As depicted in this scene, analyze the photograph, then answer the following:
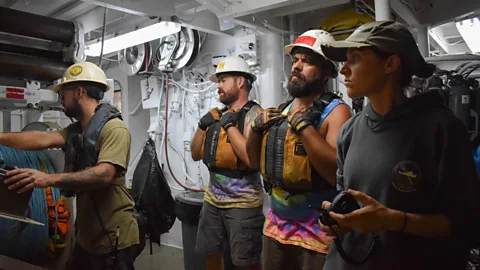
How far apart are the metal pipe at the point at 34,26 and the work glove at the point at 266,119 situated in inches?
71.1

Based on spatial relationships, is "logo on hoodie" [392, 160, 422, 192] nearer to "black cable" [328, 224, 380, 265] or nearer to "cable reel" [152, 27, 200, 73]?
"black cable" [328, 224, 380, 265]

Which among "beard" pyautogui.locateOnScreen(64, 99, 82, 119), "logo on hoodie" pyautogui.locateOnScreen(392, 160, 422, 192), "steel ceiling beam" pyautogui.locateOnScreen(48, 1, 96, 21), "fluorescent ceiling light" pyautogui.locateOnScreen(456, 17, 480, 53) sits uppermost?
"steel ceiling beam" pyautogui.locateOnScreen(48, 1, 96, 21)

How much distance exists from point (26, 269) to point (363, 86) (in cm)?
163

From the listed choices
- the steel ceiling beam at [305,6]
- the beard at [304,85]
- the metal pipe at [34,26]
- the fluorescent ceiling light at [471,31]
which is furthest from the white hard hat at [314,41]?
the fluorescent ceiling light at [471,31]

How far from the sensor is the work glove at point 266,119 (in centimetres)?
211

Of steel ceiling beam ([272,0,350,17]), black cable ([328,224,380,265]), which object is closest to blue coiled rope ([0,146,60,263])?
black cable ([328,224,380,265])

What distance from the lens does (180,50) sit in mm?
4621

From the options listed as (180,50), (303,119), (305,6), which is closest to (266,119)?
(303,119)

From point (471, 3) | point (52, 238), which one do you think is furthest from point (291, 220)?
point (471, 3)

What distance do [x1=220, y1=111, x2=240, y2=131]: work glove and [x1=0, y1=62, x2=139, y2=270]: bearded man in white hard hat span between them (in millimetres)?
786

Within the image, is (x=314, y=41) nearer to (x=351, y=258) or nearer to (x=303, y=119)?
(x=303, y=119)

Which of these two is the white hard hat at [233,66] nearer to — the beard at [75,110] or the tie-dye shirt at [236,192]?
the tie-dye shirt at [236,192]

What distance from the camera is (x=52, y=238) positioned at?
3.13 meters

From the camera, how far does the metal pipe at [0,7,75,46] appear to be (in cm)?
268
